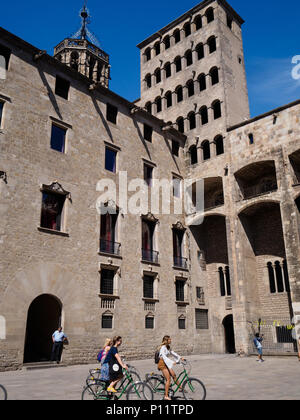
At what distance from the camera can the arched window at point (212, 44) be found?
108ft

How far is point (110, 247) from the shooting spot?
74.2 ft

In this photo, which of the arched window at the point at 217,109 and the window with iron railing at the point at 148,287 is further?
the arched window at the point at 217,109

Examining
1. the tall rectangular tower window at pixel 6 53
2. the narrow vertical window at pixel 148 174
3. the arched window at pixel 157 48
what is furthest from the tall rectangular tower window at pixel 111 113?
the arched window at pixel 157 48

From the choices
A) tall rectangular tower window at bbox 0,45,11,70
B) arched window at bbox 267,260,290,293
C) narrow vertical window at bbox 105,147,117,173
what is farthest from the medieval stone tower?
tall rectangular tower window at bbox 0,45,11,70

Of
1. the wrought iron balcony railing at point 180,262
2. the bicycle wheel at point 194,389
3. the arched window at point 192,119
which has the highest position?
the arched window at point 192,119

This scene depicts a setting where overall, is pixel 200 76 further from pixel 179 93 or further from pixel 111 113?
pixel 111 113

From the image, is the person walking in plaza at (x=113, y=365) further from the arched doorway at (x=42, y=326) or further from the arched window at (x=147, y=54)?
the arched window at (x=147, y=54)

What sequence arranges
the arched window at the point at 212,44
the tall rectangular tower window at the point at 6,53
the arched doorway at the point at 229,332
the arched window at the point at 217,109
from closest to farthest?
1. the tall rectangular tower window at the point at 6,53
2. the arched doorway at the point at 229,332
3. the arched window at the point at 217,109
4. the arched window at the point at 212,44

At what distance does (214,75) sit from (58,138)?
17.0m

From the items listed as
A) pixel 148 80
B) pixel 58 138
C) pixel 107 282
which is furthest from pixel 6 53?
pixel 148 80

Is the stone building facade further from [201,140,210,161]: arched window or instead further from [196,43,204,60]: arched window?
[196,43,204,60]: arched window

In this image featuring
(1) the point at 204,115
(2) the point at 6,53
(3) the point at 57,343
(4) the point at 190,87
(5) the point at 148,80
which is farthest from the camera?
(5) the point at 148,80

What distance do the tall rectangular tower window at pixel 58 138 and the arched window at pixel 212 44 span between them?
17742 millimetres
